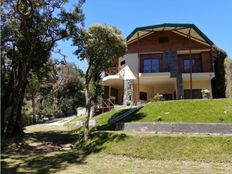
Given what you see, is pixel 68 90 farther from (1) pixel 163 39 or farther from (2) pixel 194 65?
(2) pixel 194 65

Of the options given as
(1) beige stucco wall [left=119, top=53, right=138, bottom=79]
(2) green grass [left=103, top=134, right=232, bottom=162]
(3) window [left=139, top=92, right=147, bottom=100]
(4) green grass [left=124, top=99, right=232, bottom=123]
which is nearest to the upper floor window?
(3) window [left=139, top=92, right=147, bottom=100]

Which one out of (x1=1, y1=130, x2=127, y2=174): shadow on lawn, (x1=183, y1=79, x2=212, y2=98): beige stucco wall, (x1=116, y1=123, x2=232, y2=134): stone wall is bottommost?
(x1=1, y1=130, x2=127, y2=174): shadow on lawn

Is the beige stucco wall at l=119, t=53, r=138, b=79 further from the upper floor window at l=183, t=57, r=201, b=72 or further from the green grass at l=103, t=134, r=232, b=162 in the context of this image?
the green grass at l=103, t=134, r=232, b=162

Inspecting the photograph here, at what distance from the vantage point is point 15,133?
76.3 ft

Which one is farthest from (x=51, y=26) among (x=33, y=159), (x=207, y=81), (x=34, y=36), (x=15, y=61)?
(x=207, y=81)

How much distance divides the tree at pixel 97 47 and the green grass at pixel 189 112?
4092mm

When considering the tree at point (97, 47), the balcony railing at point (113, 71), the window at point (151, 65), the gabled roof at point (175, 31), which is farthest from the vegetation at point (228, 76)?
the tree at point (97, 47)

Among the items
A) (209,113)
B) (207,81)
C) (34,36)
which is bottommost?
(209,113)

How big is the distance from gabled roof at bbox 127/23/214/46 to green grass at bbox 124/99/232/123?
10.6 m

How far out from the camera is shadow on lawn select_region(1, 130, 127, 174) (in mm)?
12484

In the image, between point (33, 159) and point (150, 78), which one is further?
point (150, 78)

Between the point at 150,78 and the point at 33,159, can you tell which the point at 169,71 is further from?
the point at 33,159

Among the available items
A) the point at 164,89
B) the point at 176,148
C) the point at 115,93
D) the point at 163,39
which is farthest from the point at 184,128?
the point at 115,93

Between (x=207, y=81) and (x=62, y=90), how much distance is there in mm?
26981
